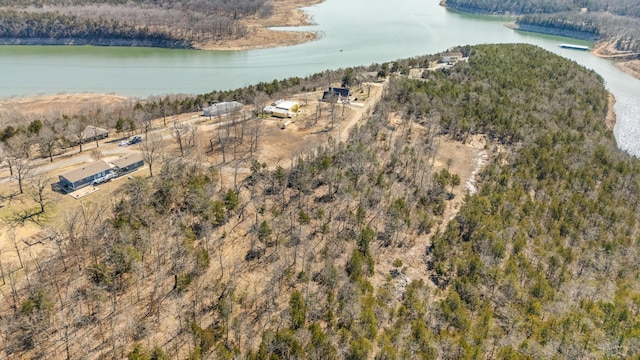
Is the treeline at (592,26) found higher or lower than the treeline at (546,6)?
lower

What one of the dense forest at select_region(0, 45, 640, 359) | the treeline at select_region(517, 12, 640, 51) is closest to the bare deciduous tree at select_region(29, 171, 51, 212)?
the dense forest at select_region(0, 45, 640, 359)

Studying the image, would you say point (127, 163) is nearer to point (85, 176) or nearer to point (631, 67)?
point (85, 176)

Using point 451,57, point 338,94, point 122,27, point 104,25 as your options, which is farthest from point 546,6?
point 104,25

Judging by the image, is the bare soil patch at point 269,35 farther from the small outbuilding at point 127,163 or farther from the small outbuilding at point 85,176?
the small outbuilding at point 85,176

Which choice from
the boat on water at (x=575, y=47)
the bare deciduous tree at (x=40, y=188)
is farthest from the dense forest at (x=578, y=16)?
the bare deciduous tree at (x=40, y=188)

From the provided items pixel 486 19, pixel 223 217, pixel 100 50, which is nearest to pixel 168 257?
pixel 223 217

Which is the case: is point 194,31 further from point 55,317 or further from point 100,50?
point 55,317
